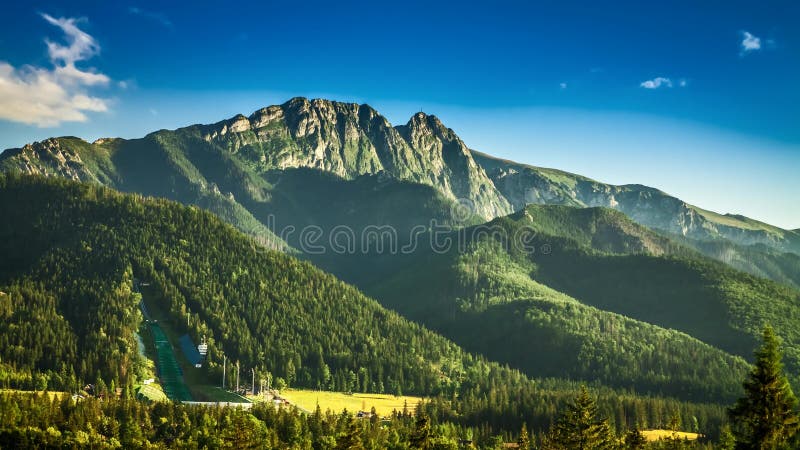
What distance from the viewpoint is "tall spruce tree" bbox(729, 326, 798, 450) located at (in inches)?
2467

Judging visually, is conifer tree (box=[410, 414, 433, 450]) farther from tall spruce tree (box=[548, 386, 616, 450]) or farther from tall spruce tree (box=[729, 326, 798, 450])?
tall spruce tree (box=[729, 326, 798, 450])

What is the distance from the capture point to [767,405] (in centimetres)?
6328

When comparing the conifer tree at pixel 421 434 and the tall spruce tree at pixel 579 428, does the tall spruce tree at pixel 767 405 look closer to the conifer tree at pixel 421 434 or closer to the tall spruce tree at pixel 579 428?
the tall spruce tree at pixel 579 428

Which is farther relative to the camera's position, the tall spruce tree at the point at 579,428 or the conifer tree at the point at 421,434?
the tall spruce tree at the point at 579,428

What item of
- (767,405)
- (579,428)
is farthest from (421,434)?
(767,405)

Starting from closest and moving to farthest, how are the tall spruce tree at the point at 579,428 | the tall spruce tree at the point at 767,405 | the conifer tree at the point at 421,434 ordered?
the tall spruce tree at the point at 767,405, the conifer tree at the point at 421,434, the tall spruce tree at the point at 579,428

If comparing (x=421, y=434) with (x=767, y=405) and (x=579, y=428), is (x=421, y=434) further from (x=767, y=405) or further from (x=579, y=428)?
(x=767, y=405)

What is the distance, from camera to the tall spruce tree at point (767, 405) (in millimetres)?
62656

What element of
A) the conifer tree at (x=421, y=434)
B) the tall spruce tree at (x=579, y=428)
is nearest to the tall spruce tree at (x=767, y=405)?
the tall spruce tree at (x=579, y=428)

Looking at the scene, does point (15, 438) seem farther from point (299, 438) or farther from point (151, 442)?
point (299, 438)

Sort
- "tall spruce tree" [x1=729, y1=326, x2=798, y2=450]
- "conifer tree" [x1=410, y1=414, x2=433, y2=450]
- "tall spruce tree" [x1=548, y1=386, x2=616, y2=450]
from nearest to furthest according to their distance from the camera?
1. "tall spruce tree" [x1=729, y1=326, x2=798, y2=450]
2. "conifer tree" [x1=410, y1=414, x2=433, y2=450]
3. "tall spruce tree" [x1=548, y1=386, x2=616, y2=450]

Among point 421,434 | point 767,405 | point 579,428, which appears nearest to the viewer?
point 767,405

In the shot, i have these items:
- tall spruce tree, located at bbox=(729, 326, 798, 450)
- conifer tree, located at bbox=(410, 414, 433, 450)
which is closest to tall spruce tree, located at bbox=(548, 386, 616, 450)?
conifer tree, located at bbox=(410, 414, 433, 450)

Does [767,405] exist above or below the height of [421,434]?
above
